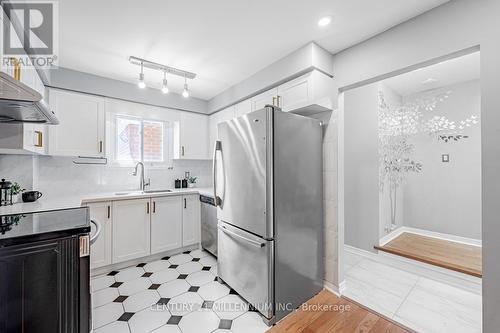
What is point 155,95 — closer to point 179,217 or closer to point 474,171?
point 179,217

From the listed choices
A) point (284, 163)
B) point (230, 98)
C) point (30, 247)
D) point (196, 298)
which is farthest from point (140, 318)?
point (230, 98)

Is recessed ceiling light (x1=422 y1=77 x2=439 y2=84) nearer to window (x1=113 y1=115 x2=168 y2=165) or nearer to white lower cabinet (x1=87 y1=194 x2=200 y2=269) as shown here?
white lower cabinet (x1=87 y1=194 x2=200 y2=269)

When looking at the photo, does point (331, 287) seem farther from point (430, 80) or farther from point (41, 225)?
point (430, 80)

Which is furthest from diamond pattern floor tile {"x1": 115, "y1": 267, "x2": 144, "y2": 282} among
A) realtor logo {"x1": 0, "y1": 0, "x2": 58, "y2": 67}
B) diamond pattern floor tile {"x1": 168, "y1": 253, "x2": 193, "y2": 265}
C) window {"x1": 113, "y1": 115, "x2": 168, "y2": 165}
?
realtor logo {"x1": 0, "y1": 0, "x2": 58, "y2": 67}

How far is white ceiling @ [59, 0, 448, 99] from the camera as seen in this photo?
1.62 metres

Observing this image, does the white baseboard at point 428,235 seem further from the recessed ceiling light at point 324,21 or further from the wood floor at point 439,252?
the recessed ceiling light at point 324,21

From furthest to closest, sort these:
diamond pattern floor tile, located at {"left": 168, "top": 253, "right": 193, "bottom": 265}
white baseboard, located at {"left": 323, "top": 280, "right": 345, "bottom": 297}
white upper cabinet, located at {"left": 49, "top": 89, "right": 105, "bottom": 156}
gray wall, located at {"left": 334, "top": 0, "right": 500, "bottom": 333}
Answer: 1. diamond pattern floor tile, located at {"left": 168, "top": 253, "right": 193, "bottom": 265}
2. white upper cabinet, located at {"left": 49, "top": 89, "right": 105, "bottom": 156}
3. white baseboard, located at {"left": 323, "top": 280, "right": 345, "bottom": 297}
4. gray wall, located at {"left": 334, "top": 0, "right": 500, "bottom": 333}

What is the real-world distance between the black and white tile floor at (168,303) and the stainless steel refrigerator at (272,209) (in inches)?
6.3

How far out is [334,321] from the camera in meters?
1.73

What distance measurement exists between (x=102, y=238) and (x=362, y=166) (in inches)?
143

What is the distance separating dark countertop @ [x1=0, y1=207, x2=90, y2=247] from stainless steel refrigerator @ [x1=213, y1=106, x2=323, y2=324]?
1.20 meters

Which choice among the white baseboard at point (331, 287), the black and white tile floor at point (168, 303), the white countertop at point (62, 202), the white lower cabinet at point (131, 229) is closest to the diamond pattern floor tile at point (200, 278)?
the black and white tile floor at point (168, 303)

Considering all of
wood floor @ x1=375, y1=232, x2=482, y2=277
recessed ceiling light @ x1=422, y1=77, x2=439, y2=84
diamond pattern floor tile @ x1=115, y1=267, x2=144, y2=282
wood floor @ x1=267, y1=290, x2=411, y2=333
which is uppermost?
recessed ceiling light @ x1=422, y1=77, x2=439, y2=84

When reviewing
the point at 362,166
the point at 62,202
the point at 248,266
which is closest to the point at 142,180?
the point at 62,202
